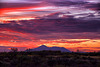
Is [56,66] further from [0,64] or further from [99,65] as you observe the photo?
[0,64]

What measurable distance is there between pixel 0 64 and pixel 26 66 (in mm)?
4664

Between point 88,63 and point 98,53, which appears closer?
point 88,63

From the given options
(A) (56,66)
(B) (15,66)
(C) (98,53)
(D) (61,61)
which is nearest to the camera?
(A) (56,66)

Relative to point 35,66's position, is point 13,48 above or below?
above

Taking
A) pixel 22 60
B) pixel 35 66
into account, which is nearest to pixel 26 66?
pixel 35 66

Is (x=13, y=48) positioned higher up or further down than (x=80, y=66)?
higher up

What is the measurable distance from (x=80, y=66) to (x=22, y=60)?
1056cm

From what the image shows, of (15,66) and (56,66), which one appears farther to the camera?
(15,66)

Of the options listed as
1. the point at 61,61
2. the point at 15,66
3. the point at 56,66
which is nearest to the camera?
the point at 56,66

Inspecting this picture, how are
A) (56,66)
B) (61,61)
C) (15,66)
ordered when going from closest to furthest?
1. (56,66)
2. (15,66)
3. (61,61)

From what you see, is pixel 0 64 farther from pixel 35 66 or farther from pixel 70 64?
pixel 70 64

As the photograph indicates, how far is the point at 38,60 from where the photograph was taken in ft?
112

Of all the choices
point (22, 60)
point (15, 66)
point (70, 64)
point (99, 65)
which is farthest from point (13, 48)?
point (99, 65)

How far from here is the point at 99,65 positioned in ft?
99.9
